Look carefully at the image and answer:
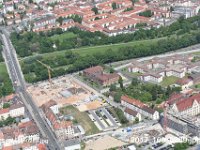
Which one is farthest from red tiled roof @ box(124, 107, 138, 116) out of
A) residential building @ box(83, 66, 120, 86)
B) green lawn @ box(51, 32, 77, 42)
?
green lawn @ box(51, 32, 77, 42)

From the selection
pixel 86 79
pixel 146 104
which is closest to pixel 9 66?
pixel 86 79

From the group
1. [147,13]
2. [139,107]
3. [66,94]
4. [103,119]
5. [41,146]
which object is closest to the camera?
[41,146]

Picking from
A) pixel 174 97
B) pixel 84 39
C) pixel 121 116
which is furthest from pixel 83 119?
pixel 84 39

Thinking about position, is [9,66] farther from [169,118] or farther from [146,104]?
[169,118]

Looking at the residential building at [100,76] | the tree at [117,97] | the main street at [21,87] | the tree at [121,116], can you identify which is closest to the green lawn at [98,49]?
the main street at [21,87]

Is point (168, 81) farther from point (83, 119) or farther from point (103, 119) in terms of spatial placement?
point (83, 119)

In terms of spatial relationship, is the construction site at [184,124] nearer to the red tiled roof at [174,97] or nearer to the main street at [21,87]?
the red tiled roof at [174,97]

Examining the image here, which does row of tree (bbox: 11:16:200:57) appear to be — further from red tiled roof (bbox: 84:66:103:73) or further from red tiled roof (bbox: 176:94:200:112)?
red tiled roof (bbox: 176:94:200:112)

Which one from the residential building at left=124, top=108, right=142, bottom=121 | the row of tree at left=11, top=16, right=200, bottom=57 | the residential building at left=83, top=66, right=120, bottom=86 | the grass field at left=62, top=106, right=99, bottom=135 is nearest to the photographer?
the grass field at left=62, top=106, right=99, bottom=135
